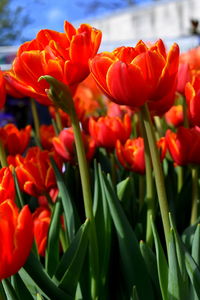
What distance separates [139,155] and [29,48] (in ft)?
0.85

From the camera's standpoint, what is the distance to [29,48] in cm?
55

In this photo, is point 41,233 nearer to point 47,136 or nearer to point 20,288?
point 20,288

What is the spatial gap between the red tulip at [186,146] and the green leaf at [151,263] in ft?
0.64

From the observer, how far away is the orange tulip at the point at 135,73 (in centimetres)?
49

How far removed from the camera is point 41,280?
0.52 metres

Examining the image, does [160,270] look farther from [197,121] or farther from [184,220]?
[184,220]

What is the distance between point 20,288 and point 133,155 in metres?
0.28

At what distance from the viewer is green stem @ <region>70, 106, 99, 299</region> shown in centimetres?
53

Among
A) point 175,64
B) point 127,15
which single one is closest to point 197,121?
point 175,64

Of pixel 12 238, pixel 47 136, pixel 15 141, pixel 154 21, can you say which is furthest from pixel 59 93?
pixel 154 21

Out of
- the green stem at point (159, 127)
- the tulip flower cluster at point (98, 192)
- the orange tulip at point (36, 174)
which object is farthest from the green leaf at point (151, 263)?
the green stem at point (159, 127)

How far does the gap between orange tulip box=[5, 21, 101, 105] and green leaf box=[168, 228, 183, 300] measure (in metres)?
0.21

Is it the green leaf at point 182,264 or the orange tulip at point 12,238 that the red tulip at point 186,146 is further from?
the orange tulip at point 12,238

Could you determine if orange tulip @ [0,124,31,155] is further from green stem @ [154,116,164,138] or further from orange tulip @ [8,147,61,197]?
green stem @ [154,116,164,138]
